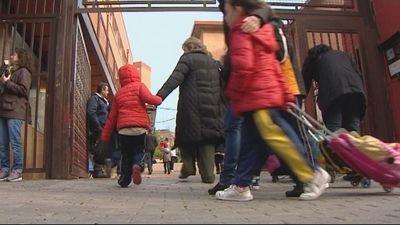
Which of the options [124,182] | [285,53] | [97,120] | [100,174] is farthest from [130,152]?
[100,174]

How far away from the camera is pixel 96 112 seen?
9.77 m

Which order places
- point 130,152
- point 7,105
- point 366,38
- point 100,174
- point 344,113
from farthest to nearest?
point 100,174 < point 366,38 < point 7,105 < point 344,113 < point 130,152

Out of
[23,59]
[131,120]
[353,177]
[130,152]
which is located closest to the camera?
[353,177]

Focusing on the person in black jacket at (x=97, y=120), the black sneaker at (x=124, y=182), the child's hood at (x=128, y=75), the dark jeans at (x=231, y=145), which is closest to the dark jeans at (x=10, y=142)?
the black sneaker at (x=124, y=182)

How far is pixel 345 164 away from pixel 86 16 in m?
6.78

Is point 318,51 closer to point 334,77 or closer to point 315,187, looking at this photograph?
point 334,77

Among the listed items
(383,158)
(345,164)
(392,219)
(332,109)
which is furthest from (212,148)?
(392,219)

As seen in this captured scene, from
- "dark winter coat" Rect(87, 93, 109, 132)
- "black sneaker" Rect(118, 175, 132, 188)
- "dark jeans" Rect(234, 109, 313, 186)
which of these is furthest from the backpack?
"dark winter coat" Rect(87, 93, 109, 132)

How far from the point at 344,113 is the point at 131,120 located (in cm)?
261

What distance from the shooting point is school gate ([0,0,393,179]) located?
7914 millimetres

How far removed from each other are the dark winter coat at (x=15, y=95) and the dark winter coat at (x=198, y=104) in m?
2.45

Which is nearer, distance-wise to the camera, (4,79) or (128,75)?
(128,75)

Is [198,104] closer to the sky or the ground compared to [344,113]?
closer to the sky

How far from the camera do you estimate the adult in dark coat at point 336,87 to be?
19.1 feet
